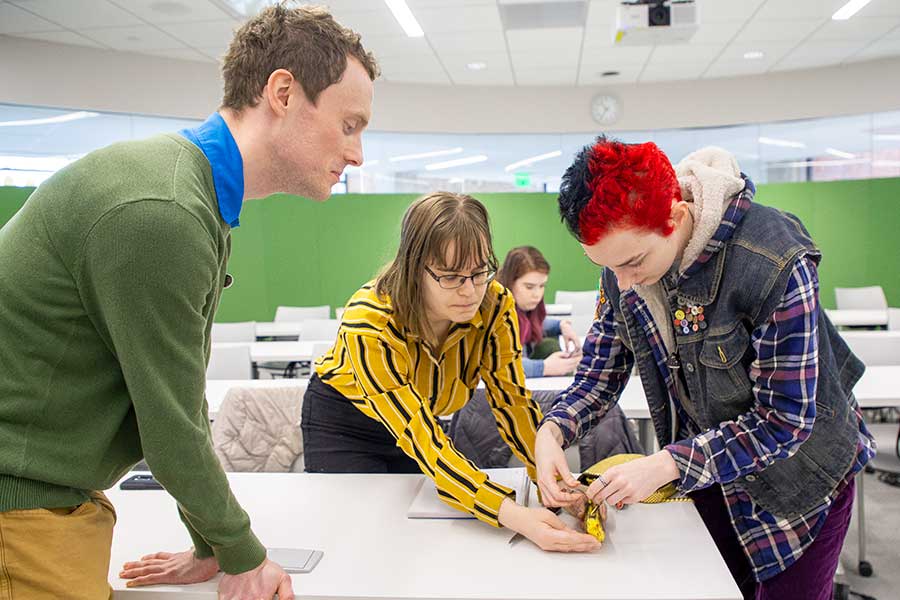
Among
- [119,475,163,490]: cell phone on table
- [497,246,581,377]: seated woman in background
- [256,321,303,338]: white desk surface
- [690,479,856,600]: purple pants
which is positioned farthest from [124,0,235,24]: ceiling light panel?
[690,479,856,600]: purple pants

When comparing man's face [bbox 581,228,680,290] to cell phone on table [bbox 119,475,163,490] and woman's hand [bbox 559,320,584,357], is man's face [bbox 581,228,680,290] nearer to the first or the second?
cell phone on table [bbox 119,475,163,490]

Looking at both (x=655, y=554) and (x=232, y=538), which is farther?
(x=655, y=554)

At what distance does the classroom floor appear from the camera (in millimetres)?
2764

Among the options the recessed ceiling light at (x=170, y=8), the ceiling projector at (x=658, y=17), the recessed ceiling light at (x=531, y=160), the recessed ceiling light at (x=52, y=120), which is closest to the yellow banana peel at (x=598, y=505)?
the ceiling projector at (x=658, y=17)

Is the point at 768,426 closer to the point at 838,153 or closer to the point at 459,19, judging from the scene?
the point at 459,19

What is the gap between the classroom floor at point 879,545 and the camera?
2.76m

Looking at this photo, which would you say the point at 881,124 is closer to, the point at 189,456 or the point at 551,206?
the point at 551,206

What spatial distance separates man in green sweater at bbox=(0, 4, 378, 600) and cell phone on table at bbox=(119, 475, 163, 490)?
0.68m

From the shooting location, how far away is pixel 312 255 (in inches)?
320

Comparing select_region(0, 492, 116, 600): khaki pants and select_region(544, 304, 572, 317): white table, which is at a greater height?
select_region(0, 492, 116, 600): khaki pants

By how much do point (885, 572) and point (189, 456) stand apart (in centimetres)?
302

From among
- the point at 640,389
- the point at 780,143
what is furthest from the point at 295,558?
the point at 780,143

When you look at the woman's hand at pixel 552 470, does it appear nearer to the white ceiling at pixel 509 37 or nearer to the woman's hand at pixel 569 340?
the woman's hand at pixel 569 340

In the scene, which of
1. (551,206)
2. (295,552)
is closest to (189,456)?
(295,552)
